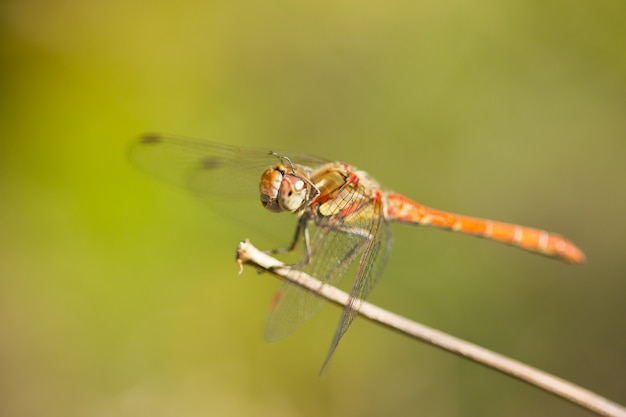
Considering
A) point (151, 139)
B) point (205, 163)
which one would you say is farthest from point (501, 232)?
point (151, 139)

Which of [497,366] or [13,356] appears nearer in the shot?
[497,366]

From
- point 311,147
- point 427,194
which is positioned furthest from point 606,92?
point 311,147

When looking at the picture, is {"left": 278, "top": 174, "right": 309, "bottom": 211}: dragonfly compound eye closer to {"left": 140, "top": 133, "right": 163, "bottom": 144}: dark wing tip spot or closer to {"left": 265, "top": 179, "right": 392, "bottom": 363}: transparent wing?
{"left": 265, "top": 179, "right": 392, "bottom": 363}: transparent wing

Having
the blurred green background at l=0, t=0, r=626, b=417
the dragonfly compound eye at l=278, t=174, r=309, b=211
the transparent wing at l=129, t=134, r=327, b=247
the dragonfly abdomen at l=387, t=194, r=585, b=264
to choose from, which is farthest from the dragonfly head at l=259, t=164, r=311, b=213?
the blurred green background at l=0, t=0, r=626, b=417

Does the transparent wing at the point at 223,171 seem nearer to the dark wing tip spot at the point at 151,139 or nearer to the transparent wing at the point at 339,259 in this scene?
the dark wing tip spot at the point at 151,139

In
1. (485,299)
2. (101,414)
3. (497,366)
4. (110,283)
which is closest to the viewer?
(497,366)

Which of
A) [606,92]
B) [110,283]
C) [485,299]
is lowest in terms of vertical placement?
[110,283]

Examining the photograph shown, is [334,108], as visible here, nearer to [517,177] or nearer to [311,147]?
[311,147]
